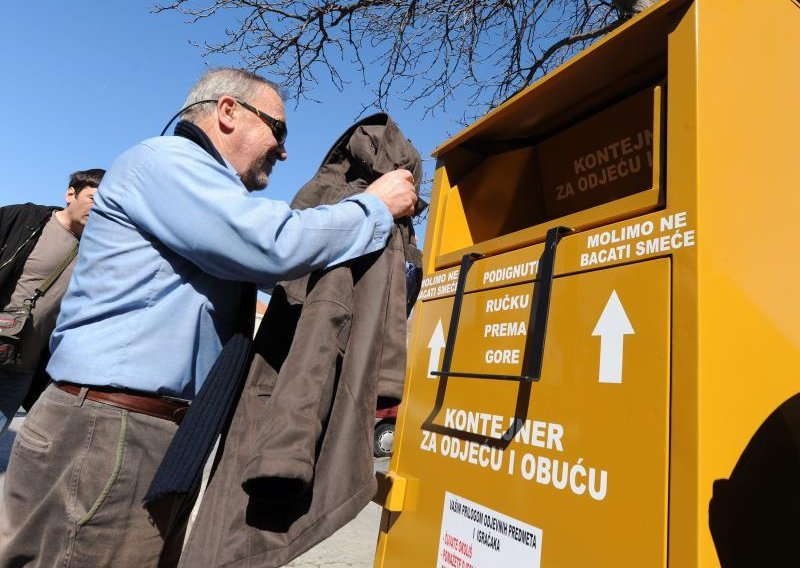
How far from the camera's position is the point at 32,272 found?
9.43ft

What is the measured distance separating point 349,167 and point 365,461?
96cm

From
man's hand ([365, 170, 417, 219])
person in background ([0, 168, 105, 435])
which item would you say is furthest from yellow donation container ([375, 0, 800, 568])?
person in background ([0, 168, 105, 435])

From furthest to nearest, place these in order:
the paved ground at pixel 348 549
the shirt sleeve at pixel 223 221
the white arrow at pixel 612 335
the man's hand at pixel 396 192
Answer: the paved ground at pixel 348 549, the man's hand at pixel 396 192, the shirt sleeve at pixel 223 221, the white arrow at pixel 612 335

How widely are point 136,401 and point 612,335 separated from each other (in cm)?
113

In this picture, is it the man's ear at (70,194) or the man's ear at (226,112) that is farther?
the man's ear at (70,194)

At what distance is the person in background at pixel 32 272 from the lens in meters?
2.73

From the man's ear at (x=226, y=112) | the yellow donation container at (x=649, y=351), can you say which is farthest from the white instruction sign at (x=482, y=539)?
the man's ear at (x=226, y=112)

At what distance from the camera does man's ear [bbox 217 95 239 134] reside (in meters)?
1.75

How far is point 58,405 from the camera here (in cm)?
143

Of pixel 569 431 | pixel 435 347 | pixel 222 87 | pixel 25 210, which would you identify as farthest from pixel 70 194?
pixel 569 431

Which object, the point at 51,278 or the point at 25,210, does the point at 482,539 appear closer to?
the point at 51,278

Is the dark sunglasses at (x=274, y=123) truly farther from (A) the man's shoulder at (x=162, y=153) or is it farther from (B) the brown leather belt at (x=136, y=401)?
(B) the brown leather belt at (x=136, y=401)

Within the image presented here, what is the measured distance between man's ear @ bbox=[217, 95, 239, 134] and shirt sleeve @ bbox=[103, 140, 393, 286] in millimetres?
257

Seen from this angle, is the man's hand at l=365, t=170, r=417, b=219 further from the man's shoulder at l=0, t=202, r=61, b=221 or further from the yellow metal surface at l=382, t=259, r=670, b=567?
the man's shoulder at l=0, t=202, r=61, b=221
